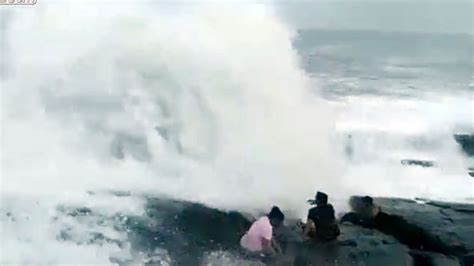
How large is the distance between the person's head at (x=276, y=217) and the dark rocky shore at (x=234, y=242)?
2 cm

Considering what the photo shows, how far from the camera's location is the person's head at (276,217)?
6.10ft

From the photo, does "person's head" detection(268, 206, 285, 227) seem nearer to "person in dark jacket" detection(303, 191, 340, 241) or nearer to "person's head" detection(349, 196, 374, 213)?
"person in dark jacket" detection(303, 191, 340, 241)

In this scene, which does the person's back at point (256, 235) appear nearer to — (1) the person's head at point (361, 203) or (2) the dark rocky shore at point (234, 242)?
(2) the dark rocky shore at point (234, 242)

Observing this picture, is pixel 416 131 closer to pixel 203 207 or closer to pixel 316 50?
pixel 316 50

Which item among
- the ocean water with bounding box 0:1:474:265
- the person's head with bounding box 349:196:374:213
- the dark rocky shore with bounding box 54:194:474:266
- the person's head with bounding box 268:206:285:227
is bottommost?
the dark rocky shore with bounding box 54:194:474:266

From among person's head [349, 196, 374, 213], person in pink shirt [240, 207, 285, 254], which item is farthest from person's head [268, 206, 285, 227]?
person's head [349, 196, 374, 213]

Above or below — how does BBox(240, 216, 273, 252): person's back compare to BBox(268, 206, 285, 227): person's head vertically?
below

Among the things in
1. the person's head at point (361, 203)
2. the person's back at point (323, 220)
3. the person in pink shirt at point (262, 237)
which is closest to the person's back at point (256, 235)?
the person in pink shirt at point (262, 237)

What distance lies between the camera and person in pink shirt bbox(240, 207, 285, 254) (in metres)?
1.85

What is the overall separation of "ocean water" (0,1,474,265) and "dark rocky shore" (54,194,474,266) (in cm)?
2

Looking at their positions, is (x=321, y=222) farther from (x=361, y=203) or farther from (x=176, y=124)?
(x=176, y=124)

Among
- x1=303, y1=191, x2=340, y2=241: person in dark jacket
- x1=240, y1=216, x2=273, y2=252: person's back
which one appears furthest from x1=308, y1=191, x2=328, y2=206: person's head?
x1=240, y1=216, x2=273, y2=252: person's back

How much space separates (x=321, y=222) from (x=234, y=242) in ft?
0.70

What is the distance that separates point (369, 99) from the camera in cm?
188
